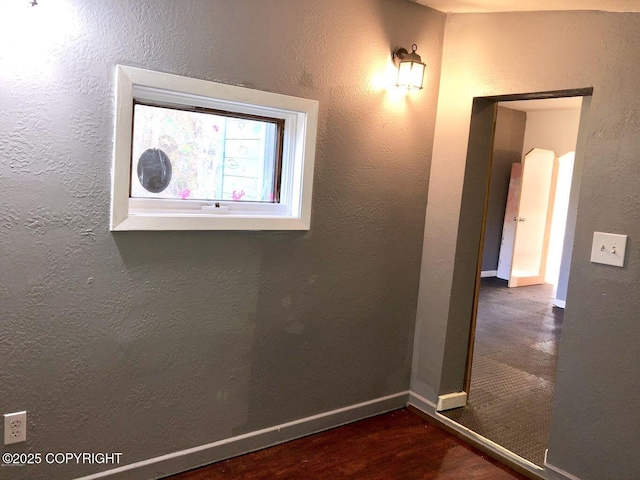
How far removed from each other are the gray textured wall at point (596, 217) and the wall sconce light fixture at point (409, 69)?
14.0 inches

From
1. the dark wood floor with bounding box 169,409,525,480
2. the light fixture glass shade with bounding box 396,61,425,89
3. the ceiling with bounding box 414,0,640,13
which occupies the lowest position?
the dark wood floor with bounding box 169,409,525,480

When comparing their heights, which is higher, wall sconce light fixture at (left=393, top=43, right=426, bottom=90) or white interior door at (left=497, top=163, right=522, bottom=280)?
wall sconce light fixture at (left=393, top=43, right=426, bottom=90)

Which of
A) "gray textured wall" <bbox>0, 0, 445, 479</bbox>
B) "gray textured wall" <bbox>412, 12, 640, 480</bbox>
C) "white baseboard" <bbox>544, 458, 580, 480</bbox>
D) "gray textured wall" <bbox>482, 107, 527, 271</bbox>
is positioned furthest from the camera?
"gray textured wall" <bbox>482, 107, 527, 271</bbox>

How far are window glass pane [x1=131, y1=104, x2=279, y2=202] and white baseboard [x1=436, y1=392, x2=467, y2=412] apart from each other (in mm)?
1474

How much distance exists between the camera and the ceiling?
6.75 ft

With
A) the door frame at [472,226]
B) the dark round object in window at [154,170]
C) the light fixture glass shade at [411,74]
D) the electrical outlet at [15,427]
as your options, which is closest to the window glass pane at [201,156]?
the dark round object in window at [154,170]

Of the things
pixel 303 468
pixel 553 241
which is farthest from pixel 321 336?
pixel 553 241

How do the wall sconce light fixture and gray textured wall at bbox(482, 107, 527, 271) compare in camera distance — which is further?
gray textured wall at bbox(482, 107, 527, 271)

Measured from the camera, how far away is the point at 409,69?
8.41 ft

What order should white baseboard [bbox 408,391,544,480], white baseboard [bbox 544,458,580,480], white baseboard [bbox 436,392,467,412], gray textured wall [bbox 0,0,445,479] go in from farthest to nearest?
white baseboard [bbox 436,392,467,412], white baseboard [bbox 408,391,544,480], white baseboard [bbox 544,458,580,480], gray textured wall [bbox 0,0,445,479]

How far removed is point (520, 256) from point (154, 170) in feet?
19.2

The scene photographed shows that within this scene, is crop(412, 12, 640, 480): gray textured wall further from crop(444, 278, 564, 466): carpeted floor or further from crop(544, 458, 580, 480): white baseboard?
crop(444, 278, 564, 466): carpeted floor

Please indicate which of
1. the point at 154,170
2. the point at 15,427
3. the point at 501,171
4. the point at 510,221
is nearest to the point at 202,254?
the point at 154,170

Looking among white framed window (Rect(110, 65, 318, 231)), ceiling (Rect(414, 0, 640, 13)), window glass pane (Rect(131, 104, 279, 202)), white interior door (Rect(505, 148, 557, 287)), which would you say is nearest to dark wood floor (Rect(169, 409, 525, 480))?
white framed window (Rect(110, 65, 318, 231))
